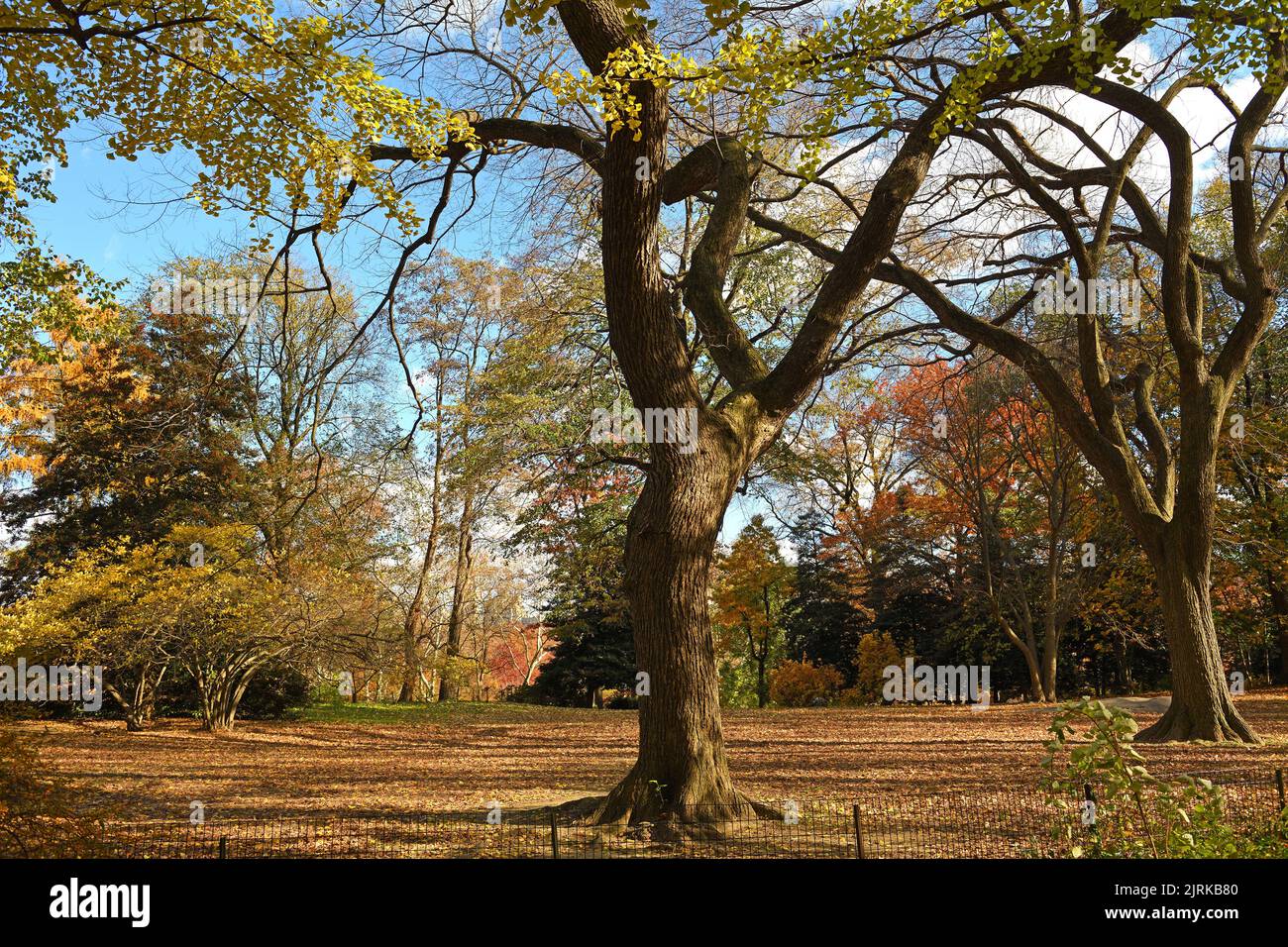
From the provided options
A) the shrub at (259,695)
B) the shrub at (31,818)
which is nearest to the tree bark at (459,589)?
the shrub at (259,695)

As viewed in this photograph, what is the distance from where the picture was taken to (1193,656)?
10.3 meters

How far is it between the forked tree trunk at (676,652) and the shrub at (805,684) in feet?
61.6

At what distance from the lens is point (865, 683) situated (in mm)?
24156

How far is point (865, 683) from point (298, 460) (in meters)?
15.9

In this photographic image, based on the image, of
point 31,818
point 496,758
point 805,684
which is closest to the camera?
point 31,818

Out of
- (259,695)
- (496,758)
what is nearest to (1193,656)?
(496,758)

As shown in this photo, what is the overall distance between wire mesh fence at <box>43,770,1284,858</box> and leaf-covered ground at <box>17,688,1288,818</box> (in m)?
0.68

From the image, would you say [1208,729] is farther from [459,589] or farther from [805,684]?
[459,589]

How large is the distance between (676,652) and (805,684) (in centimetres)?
1939

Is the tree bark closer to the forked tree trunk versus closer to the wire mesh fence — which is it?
the wire mesh fence

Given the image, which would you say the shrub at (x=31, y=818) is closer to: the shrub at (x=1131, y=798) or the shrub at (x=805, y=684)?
the shrub at (x=1131, y=798)

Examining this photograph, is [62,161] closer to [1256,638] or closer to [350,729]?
[350,729]

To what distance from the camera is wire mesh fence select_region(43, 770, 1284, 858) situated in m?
5.62

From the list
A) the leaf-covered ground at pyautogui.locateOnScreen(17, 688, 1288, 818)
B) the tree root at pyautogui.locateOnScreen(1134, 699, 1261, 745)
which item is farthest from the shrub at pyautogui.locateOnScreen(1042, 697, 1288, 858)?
the tree root at pyautogui.locateOnScreen(1134, 699, 1261, 745)
